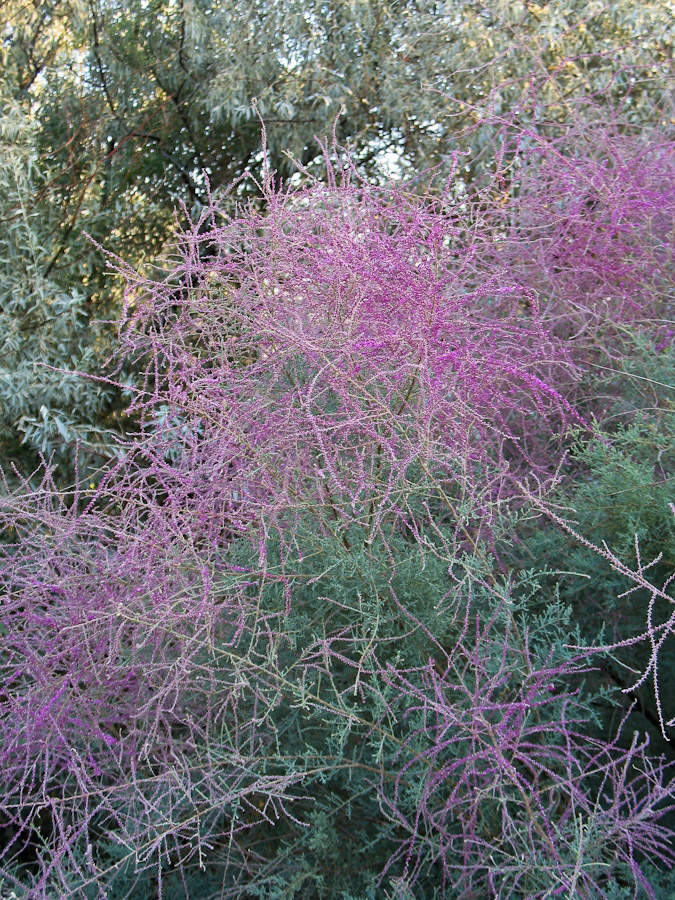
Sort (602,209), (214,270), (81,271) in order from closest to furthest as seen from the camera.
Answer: (214,270)
(602,209)
(81,271)

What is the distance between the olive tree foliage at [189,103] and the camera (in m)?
4.27

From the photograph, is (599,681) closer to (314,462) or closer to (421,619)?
(421,619)

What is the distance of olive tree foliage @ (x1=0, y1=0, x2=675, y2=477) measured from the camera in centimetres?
427

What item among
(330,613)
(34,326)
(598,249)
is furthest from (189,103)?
(330,613)

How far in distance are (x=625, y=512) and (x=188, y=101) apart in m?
3.91

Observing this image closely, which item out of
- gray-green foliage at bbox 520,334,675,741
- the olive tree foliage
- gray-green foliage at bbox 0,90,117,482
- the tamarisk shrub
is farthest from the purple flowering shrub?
the olive tree foliage

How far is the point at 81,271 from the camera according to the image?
4.68 meters

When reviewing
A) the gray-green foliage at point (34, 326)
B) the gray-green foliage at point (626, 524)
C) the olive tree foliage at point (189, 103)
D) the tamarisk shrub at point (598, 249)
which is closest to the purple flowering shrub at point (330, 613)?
the gray-green foliage at point (626, 524)

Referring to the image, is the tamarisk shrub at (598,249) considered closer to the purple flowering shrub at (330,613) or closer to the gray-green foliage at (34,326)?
the purple flowering shrub at (330,613)

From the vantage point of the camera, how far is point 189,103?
496 centimetres

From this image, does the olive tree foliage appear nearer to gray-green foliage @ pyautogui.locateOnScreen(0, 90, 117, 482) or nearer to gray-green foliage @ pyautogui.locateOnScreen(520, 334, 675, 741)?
gray-green foliage @ pyautogui.locateOnScreen(0, 90, 117, 482)

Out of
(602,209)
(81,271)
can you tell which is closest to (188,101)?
(81,271)

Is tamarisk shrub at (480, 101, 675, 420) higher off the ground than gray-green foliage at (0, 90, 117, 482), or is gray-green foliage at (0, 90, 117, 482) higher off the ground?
tamarisk shrub at (480, 101, 675, 420)

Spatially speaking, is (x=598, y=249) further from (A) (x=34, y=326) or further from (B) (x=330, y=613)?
(A) (x=34, y=326)
